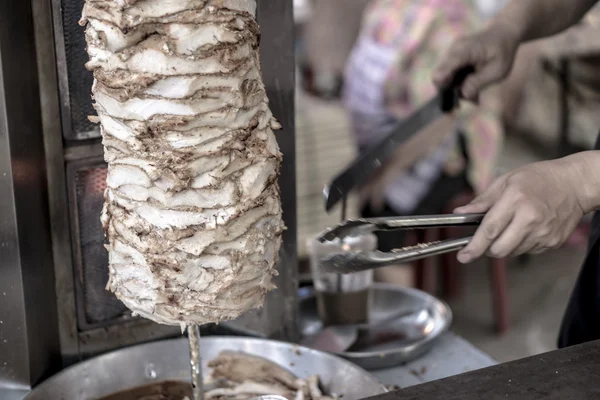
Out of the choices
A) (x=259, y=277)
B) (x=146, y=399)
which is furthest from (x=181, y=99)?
(x=146, y=399)

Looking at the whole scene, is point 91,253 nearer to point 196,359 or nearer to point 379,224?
point 196,359

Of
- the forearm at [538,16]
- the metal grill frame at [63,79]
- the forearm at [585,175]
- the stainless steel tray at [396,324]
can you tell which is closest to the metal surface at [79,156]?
the metal grill frame at [63,79]

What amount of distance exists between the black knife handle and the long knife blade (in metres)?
0.01

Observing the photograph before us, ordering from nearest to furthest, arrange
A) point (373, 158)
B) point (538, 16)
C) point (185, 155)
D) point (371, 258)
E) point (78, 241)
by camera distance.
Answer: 1. point (185, 155)
2. point (371, 258)
3. point (78, 241)
4. point (373, 158)
5. point (538, 16)

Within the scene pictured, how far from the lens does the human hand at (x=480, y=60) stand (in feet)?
5.14

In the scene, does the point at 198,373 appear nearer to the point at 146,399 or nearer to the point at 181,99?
the point at 146,399

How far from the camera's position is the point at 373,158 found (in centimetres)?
137

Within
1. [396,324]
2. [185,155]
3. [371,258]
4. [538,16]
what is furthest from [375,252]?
[538,16]

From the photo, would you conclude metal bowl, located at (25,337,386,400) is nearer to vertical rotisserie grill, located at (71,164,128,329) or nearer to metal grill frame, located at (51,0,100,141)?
vertical rotisserie grill, located at (71,164,128,329)

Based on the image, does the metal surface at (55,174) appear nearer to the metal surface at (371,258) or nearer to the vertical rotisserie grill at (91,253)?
the vertical rotisserie grill at (91,253)

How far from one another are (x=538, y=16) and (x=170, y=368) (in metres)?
1.05

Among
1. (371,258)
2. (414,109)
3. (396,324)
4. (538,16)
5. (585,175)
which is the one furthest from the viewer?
(414,109)

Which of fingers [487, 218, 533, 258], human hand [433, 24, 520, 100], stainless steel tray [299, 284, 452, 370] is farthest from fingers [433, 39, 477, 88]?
fingers [487, 218, 533, 258]

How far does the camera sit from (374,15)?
3180 millimetres
